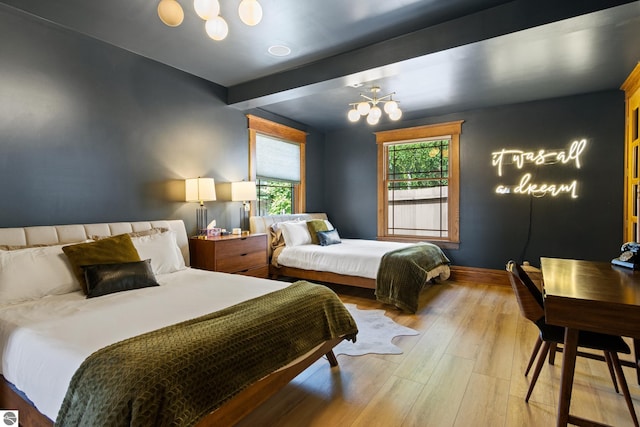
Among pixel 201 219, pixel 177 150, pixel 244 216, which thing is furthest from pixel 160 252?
pixel 244 216

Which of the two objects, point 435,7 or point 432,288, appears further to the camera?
point 432,288

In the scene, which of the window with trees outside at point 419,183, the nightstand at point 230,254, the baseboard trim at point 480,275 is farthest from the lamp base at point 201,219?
the baseboard trim at point 480,275

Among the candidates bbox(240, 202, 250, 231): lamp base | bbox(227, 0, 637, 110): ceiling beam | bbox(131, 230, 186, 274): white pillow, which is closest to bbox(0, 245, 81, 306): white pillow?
bbox(131, 230, 186, 274): white pillow

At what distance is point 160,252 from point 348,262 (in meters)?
2.24

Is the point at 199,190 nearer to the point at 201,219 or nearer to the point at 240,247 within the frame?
the point at 201,219

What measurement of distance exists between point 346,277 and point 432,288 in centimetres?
147

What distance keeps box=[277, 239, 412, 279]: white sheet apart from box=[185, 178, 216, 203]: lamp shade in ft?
4.87

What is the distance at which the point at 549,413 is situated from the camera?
1.89 metres

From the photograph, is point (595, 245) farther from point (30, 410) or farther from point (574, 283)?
point (30, 410)

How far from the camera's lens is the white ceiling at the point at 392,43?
246 cm

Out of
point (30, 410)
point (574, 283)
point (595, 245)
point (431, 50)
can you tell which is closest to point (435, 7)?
point (431, 50)

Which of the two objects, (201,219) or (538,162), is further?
(538,162)

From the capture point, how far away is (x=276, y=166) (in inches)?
212

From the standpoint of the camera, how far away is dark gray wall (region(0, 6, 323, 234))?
256cm
